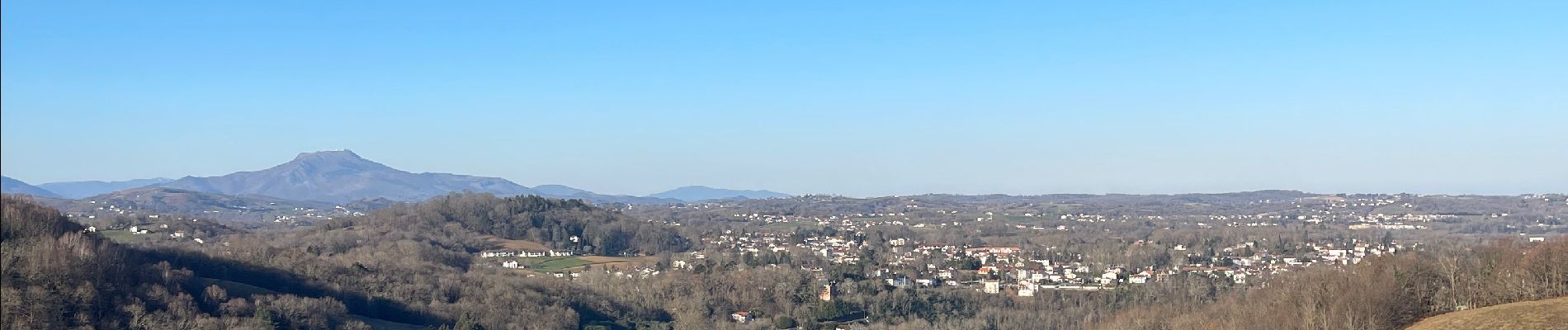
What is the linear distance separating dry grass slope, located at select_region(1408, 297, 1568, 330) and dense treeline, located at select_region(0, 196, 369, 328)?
36631 mm

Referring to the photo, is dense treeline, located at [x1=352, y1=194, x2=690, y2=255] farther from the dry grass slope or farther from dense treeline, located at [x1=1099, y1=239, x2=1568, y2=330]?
the dry grass slope

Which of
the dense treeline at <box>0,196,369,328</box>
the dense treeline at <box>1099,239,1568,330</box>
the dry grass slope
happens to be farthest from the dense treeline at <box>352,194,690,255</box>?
the dry grass slope

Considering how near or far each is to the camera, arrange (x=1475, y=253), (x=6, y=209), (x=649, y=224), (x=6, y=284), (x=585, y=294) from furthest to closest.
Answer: (x=649, y=224)
(x=585, y=294)
(x=1475, y=253)
(x=6, y=209)
(x=6, y=284)

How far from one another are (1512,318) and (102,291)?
1602 inches

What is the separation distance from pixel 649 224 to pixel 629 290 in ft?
169

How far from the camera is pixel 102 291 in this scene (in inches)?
1567

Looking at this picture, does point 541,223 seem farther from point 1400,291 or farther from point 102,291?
→ point 1400,291

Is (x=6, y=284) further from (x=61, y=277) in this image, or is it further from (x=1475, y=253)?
(x=1475, y=253)


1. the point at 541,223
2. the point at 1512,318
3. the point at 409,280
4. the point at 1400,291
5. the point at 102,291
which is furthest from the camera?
the point at 541,223

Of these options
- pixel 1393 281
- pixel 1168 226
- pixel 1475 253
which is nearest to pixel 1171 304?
pixel 1475 253

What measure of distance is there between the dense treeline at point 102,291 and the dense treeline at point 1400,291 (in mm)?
32998

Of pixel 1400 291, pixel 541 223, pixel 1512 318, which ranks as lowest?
pixel 1512 318

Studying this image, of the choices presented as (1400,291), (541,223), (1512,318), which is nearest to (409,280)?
(1400,291)

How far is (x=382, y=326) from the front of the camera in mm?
52438
